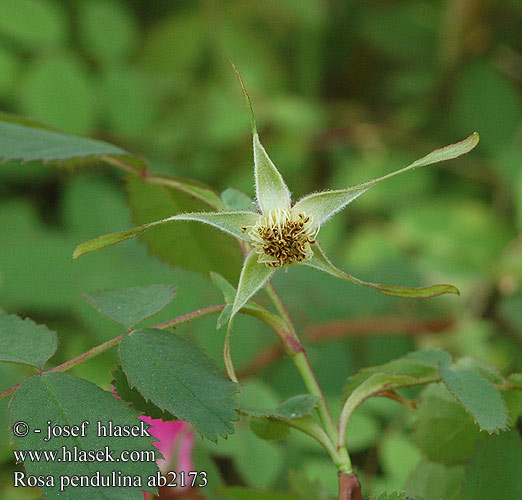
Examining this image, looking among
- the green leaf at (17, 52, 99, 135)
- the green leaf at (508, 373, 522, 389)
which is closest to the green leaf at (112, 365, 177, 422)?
the green leaf at (508, 373, 522, 389)

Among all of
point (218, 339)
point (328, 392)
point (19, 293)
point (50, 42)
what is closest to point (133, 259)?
point (19, 293)

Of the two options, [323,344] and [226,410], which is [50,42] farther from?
[226,410]

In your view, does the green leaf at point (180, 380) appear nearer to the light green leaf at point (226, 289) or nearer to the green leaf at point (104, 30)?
the light green leaf at point (226, 289)

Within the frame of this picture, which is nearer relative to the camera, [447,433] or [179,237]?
[447,433]

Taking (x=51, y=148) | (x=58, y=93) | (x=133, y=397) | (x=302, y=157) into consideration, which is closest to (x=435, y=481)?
(x=133, y=397)

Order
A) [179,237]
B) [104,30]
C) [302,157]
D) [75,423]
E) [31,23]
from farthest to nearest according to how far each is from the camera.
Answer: [302,157] → [104,30] → [31,23] → [179,237] → [75,423]

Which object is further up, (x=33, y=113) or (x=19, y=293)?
(x=33, y=113)

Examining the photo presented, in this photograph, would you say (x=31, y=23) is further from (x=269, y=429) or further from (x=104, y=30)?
(x=269, y=429)
